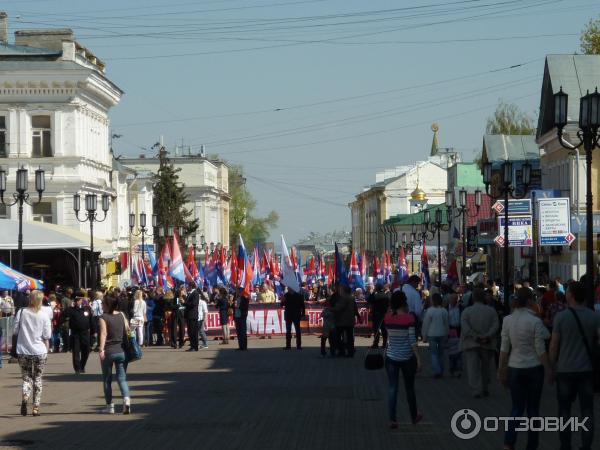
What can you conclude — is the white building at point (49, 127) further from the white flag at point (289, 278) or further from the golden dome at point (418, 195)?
the golden dome at point (418, 195)

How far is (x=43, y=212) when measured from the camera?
61.6 m

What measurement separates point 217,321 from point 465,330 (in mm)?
21988

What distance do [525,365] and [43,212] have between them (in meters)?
50.1

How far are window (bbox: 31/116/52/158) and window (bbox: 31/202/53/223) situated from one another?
2.24 metres

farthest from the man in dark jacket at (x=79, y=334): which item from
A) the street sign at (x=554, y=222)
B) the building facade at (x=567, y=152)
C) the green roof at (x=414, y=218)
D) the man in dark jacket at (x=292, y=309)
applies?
the green roof at (x=414, y=218)

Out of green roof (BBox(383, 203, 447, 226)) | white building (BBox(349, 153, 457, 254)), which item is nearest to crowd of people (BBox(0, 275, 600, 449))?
green roof (BBox(383, 203, 447, 226))

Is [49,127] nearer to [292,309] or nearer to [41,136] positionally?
[41,136]

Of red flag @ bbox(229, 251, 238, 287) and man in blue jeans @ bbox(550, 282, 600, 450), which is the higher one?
red flag @ bbox(229, 251, 238, 287)

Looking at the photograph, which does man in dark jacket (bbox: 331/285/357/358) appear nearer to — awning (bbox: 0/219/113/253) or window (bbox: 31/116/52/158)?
awning (bbox: 0/219/113/253)

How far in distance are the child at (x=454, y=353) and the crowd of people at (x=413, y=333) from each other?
2 centimetres

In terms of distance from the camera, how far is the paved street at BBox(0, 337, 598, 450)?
15.1 m

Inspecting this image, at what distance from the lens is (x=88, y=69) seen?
61000 mm

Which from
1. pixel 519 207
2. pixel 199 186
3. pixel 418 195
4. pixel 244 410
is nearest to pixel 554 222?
pixel 519 207

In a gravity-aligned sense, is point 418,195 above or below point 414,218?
above
